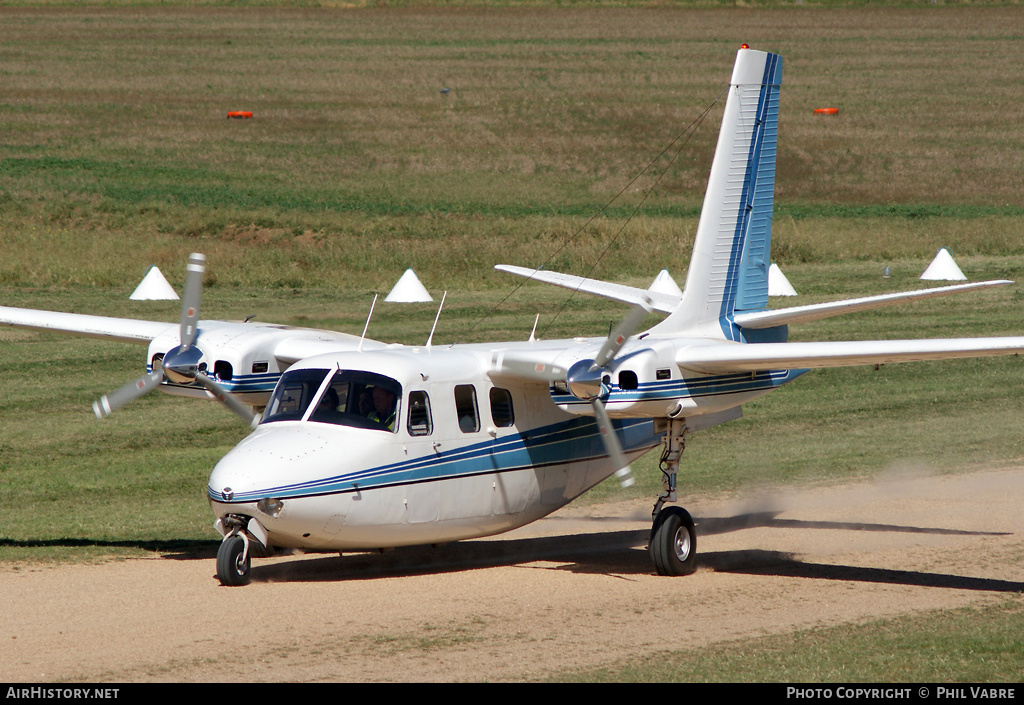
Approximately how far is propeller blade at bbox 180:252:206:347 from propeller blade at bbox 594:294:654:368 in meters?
5.10

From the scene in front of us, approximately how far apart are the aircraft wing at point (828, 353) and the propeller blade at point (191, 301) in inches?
236

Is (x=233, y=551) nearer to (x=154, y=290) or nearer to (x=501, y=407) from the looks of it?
(x=501, y=407)

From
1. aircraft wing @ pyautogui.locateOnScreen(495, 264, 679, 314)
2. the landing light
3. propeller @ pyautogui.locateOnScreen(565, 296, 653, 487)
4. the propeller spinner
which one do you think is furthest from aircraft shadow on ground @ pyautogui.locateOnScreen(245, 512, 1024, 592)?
aircraft wing @ pyautogui.locateOnScreen(495, 264, 679, 314)

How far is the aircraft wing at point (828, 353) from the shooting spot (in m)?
13.8

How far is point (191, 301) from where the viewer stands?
1562 cm

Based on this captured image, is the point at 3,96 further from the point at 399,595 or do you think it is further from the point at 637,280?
the point at 399,595

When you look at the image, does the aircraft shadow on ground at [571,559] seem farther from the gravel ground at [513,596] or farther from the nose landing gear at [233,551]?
the nose landing gear at [233,551]

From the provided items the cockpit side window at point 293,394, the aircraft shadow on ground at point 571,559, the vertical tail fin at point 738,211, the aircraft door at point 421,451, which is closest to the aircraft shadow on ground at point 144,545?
the aircraft shadow on ground at point 571,559

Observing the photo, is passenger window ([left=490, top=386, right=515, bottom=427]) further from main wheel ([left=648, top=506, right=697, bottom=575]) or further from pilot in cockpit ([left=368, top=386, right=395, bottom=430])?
main wheel ([left=648, top=506, right=697, bottom=575])

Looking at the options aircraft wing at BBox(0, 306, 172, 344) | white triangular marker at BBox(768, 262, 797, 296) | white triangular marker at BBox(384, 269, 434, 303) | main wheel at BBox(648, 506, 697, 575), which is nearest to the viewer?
main wheel at BBox(648, 506, 697, 575)

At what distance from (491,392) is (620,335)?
7.05 ft

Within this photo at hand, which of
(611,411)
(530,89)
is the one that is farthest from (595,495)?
(530,89)

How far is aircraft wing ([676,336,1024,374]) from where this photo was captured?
13.8m
